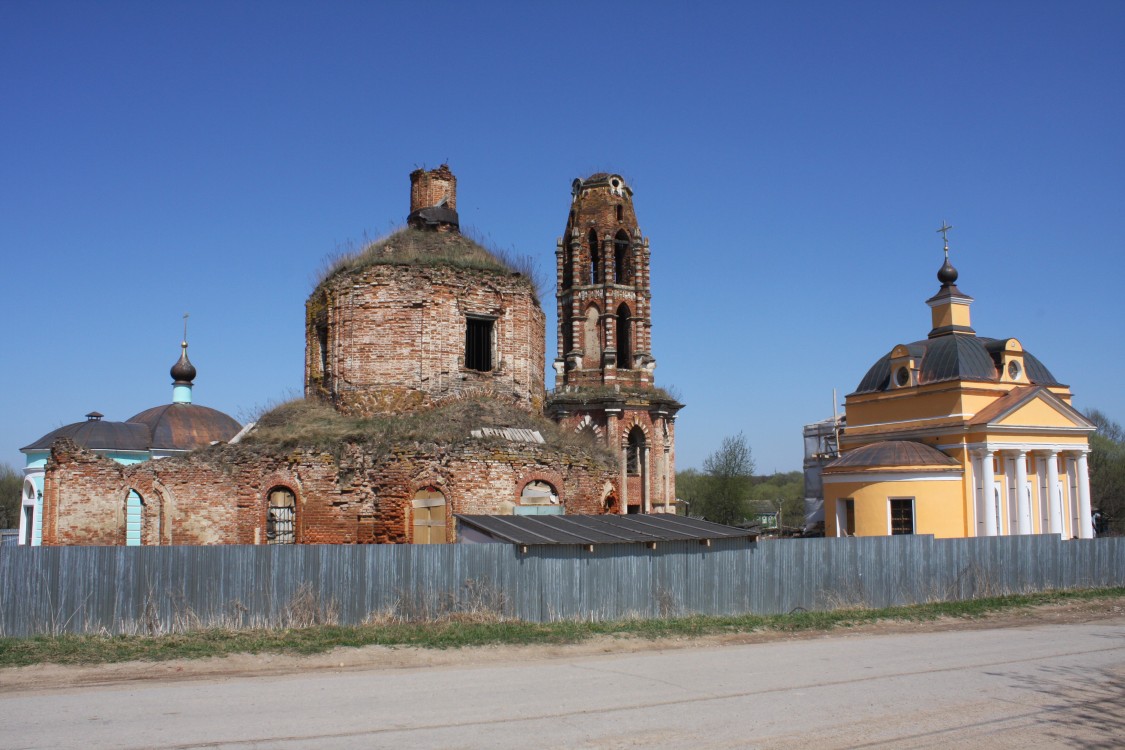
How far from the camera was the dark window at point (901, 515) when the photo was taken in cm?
2983

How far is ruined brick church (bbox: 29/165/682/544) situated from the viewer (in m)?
19.5

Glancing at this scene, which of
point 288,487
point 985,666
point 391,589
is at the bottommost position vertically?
point 985,666

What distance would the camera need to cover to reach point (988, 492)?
30.1 metres

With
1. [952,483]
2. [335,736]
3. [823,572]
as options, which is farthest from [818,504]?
[335,736]

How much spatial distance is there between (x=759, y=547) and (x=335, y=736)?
11329mm

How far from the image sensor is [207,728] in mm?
8812

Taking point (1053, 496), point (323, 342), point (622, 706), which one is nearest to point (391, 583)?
point (622, 706)

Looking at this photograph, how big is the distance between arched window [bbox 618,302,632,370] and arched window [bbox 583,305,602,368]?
1161 millimetres

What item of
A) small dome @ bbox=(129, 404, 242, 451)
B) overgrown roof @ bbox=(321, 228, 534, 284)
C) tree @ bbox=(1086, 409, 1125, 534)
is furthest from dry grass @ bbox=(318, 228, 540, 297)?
tree @ bbox=(1086, 409, 1125, 534)

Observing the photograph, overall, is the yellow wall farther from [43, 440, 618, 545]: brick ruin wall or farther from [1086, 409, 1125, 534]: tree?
[1086, 409, 1125, 534]: tree

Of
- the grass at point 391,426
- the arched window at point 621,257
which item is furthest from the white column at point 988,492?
the arched window at point 621,257

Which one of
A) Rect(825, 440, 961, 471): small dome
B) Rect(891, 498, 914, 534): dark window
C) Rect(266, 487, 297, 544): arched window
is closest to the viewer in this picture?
Rect(266, 487, 297, 544): arched window

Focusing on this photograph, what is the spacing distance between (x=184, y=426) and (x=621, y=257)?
21.4 meters

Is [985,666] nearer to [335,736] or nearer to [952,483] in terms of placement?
[335,736]
